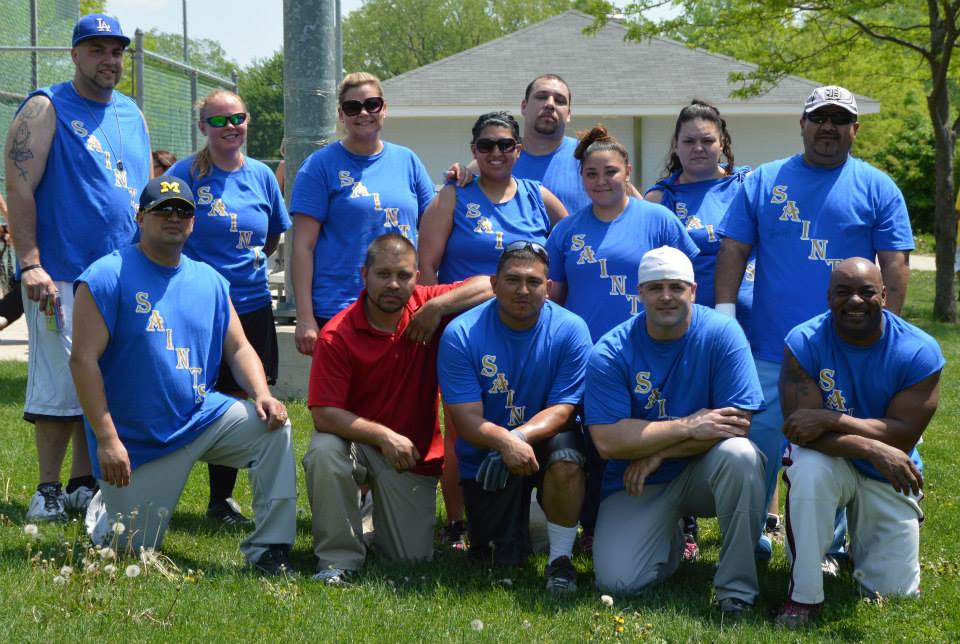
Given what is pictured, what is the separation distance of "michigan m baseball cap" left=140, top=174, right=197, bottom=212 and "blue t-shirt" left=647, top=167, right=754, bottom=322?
8.27ft

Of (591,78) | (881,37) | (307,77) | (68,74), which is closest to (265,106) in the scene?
(591,78)

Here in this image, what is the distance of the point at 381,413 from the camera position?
5.38 meters

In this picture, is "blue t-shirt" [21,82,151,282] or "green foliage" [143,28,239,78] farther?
"green foliage" [143,28,239,78]

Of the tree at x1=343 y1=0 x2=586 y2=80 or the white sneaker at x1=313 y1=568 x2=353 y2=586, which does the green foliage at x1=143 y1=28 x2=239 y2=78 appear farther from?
the white sneaker at x1=313 y1=568 x2=353 y2=586

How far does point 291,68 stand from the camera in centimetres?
826

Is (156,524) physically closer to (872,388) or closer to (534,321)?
(534,321)

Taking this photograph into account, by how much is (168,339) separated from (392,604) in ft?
5.25

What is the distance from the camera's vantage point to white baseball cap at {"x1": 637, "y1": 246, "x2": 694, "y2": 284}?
4.86 meters

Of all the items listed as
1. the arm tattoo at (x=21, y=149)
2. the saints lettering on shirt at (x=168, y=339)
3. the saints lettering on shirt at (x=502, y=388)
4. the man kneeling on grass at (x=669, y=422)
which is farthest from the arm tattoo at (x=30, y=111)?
the man kneeling on grass at (x=669, y=422)

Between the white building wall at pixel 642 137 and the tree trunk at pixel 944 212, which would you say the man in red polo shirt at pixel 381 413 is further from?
the white building wall at pixel 642 137

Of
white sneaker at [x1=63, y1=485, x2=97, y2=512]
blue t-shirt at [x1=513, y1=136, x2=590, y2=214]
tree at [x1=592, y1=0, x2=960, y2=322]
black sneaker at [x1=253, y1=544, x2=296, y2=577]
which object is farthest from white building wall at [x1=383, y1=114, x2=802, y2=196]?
black sneaker at [x1=253, y1=544, x2=296, y2=577]

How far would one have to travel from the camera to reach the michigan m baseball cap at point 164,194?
504 cm

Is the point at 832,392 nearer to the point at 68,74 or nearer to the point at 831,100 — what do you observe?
the point at 831,100

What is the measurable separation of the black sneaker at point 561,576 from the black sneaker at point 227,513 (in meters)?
1.81
